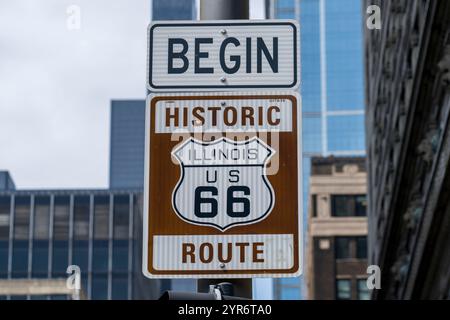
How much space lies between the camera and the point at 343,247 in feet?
338

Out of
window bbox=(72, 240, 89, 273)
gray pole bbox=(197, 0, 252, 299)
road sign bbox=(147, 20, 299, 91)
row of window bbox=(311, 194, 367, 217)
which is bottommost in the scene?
window bbox=(72, 240, 89, 273)

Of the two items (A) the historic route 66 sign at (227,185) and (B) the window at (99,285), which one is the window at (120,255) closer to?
(B) the window at (99,285)

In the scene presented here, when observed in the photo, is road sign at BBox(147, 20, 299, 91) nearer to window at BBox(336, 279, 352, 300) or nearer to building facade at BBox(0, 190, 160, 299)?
window at BBox(336, 279, 352, 300)

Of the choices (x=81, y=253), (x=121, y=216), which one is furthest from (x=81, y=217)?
(x=121, y=216)

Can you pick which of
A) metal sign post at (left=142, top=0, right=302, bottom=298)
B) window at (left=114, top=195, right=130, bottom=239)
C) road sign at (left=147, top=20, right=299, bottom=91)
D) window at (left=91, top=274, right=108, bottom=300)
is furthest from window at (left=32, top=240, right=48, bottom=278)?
metal sign post at (left=142, top=0, right=302, bottom=298)

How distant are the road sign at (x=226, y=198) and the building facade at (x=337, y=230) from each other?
91462 mm

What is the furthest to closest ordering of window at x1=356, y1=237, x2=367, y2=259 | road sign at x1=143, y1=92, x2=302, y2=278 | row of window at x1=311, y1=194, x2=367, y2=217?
row of window at x1=311, y1=194, x2=367, y2=217 < window at x1=356, y1=237, x2=367, y2=259 < road sign at x1=143, y1=92, x2=302, y2=278

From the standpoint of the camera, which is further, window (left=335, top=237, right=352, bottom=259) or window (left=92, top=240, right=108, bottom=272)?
window (left=92, top=240, right=108, bottom=272)

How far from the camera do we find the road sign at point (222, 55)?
7.72 meters

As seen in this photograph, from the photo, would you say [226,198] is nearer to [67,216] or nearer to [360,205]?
[360,205]

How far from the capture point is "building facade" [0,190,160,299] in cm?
15788

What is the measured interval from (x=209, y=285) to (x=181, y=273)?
0.63 ft

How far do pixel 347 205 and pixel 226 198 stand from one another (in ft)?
321


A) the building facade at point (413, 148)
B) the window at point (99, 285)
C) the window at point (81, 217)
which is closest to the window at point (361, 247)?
the building facade at point (413, 148)
